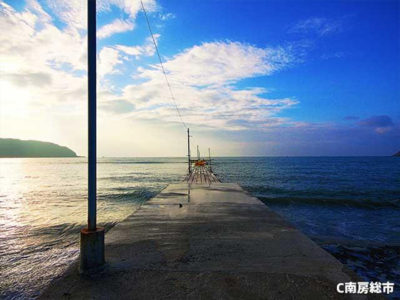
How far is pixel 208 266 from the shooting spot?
4.86 m

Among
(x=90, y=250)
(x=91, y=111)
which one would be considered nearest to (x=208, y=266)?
(x=90, y=250)

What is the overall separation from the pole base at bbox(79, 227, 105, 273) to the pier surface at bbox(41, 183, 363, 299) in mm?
194

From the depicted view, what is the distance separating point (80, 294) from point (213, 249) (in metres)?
3.02

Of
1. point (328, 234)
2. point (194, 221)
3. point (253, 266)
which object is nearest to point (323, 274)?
point (253, 266)

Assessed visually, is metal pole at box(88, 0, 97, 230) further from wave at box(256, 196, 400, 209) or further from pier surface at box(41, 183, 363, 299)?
wave at box(256, 196, 400, 209)

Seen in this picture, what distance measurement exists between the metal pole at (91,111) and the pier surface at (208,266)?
3.65 ft

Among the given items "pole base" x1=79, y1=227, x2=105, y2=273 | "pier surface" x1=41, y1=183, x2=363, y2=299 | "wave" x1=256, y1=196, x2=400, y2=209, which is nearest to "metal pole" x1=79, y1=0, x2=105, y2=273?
"pole base" x1=79, y1=227, x2=105, y2=273

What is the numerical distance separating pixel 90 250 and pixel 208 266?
2.29 metres

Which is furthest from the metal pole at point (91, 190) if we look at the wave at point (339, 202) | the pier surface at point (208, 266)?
the wave at point (339, 202)

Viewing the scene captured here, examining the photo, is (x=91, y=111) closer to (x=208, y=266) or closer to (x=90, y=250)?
(x=90, y=250)

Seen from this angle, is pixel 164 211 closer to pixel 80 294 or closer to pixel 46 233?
pixel 46 233

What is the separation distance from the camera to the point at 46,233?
1115 centimetres

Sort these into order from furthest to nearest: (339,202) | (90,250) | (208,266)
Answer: (339,202) → (208,266) → (90,250)

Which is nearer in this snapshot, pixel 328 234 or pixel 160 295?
pixel 160 295
